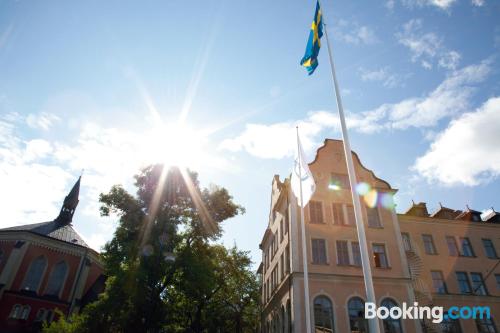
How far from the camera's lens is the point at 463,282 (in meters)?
33.6

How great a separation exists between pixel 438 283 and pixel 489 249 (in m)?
8.98

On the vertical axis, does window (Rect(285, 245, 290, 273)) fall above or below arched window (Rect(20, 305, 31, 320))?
above

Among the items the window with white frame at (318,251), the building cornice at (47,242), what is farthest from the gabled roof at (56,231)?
the window with white frame at (318,251)

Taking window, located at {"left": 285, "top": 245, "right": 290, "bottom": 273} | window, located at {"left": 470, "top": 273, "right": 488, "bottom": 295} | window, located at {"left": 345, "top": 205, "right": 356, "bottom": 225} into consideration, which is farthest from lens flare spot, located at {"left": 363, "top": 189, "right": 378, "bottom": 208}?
window, located at {"left": 470, "top": 273, "right": 488, "bottom": 295}

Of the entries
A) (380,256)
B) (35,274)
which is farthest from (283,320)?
(35,274)

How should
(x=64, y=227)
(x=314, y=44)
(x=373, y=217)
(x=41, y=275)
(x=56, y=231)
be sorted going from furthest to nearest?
1. (x=64, y=227)
2. (x=56, y=231)
3. (x=41, y=275)
4. (x=373, y=217)
5. (x=314, y=44)

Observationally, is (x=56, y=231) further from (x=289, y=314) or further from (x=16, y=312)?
(x=289, y=314)

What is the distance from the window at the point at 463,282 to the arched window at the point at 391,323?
12100mm

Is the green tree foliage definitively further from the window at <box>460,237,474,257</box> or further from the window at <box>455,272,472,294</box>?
the window at <box>460,237,474,257</box>

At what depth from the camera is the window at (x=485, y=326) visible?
30.3 metres

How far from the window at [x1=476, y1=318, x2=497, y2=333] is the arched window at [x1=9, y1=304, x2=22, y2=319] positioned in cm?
5244

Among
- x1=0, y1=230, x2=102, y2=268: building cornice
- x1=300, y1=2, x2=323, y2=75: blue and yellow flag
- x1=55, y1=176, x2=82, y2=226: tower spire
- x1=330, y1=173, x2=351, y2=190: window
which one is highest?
x1=55, y1=176, x2=82, y2=226: tower spire

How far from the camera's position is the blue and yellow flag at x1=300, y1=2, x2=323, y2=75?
14570 millimetres

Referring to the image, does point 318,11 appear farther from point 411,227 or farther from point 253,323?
point 253,323
